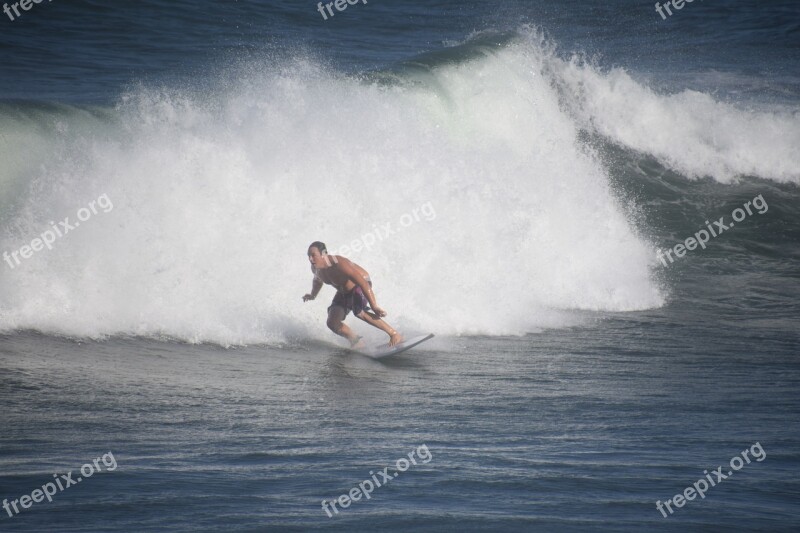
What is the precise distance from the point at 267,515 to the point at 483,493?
1.30 m

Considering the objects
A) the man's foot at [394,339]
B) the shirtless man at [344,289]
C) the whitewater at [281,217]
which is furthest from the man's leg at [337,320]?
the whitewater at [281,217]

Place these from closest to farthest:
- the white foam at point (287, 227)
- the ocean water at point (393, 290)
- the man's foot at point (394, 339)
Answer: the ocean water at point (393, 290) < the man's foot at point (394, 339) < the white foam at point (287, 227)

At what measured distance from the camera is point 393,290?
11594mm

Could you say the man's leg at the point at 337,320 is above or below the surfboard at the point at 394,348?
above

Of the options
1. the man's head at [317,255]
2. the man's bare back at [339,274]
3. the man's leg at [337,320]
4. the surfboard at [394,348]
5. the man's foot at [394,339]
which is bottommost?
the surfboard at [394,348]

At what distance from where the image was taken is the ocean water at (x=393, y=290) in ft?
20.5

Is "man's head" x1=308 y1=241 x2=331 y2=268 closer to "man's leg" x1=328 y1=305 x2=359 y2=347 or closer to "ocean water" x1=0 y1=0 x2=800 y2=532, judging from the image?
"man's leg" x1=328 y1=305 x2=359 y2=347

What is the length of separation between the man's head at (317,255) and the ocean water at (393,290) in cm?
90

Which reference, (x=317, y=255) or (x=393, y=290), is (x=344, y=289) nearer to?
(x=317, y=255)

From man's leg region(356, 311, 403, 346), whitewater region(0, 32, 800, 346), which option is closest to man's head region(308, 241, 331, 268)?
man's leg region(356, 311, 403, 346)

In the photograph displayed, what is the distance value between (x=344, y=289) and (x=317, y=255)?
46cm

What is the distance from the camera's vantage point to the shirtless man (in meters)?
9.56

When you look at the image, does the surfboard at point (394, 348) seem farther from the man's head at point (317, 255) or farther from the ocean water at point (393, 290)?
the man's head at point (317, 255)

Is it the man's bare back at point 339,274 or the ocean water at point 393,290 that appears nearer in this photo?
the ocean water at point 393,290
